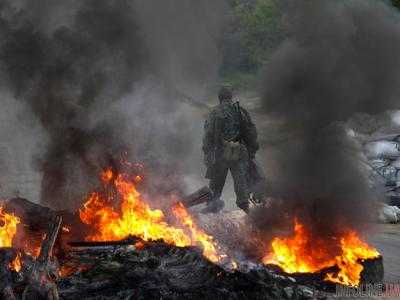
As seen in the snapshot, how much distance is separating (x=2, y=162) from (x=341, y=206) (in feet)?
28.0

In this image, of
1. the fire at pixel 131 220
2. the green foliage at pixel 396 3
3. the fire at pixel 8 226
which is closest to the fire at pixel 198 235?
the fire at pixel 131 220

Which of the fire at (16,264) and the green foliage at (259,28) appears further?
the green foliage at (259,28)

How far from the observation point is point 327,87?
9.48 metres

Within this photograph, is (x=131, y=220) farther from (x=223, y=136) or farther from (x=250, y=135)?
(x=250, y=135)

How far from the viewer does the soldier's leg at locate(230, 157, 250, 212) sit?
899 cm

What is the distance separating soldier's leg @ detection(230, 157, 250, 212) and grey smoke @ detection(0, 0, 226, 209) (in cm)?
131

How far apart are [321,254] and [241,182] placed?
2.14m

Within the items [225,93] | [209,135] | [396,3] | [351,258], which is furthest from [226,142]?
[396,3]

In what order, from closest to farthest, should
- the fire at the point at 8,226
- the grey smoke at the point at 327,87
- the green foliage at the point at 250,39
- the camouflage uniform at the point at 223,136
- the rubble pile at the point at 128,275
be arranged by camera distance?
the rubble pile at the point at 128,275, the fire at the point at 8,226, the grey smoke at the point at 327,87, the camouflage uniform at the point at 223,136, the green foliage at the point at 250,39

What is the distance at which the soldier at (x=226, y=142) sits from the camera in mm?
9281

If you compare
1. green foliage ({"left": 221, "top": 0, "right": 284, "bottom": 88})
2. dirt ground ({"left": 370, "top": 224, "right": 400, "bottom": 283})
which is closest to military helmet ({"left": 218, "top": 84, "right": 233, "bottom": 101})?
dirt ground ({"left": 370, "top": 224, "right": 400, "bottom": 283})

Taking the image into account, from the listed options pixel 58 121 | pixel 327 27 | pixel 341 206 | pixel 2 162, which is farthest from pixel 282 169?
pixel 2 162

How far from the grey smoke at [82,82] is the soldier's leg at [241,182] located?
1.31 metres

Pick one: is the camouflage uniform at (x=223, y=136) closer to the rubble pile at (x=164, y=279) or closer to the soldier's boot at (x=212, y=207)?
the soldier's boot at (x=212, y=207)
